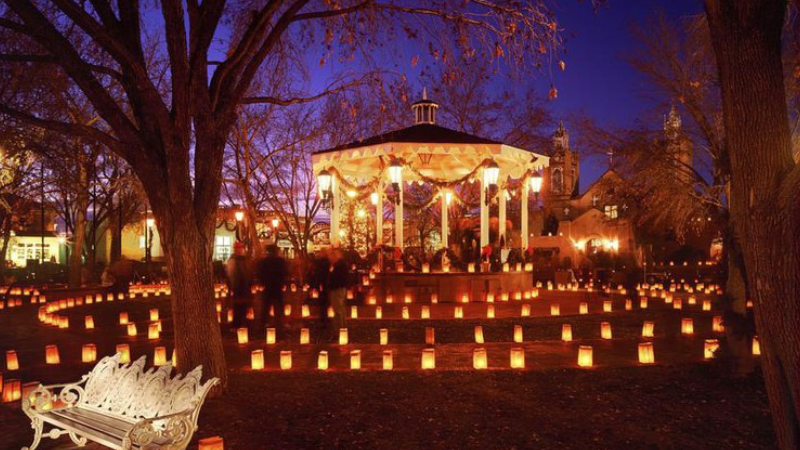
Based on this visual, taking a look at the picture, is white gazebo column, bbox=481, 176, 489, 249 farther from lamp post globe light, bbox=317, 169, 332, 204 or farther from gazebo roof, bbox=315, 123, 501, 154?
lamp post globe light, bbox=317, 169, 332, 204

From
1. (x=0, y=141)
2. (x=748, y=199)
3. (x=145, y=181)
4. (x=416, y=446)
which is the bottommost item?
(x=416, y=446)

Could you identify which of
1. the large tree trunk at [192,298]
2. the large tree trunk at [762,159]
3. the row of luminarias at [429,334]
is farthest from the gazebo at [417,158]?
the large tree trunk at [762,159]

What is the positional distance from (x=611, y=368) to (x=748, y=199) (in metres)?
5.55

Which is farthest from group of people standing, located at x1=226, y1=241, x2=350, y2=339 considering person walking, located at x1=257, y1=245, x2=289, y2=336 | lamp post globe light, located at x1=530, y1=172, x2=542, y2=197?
lamp post globe light, located at x1=530, y1=172, x2=542, y2=197

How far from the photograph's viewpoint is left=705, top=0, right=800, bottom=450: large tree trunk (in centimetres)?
342

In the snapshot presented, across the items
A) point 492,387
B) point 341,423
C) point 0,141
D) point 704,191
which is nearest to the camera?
point 341,423

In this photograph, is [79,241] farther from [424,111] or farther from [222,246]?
[222,246]

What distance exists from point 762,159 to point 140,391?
→ 5.12 meters

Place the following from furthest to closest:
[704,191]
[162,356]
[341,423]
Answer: [704,191]
[162,356]
[341,423]

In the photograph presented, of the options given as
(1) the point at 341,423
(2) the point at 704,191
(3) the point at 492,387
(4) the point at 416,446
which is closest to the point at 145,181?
(1) the point at 341,423

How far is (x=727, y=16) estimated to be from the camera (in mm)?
3686

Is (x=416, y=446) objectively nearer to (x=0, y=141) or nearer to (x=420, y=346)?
(x=420, y=346)

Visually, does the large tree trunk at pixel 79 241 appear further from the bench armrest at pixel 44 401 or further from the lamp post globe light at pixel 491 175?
the bench armrest at pixel 44 401

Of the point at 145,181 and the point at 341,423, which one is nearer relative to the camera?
the point at 341,423
